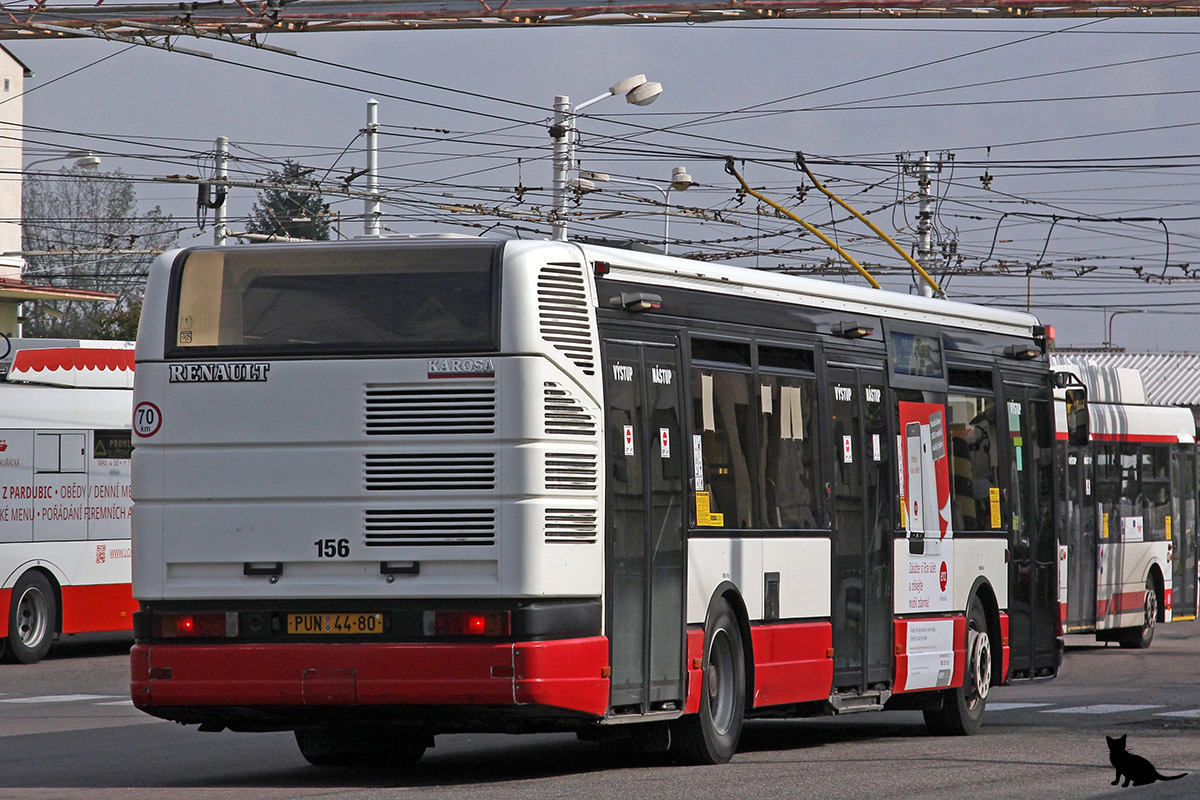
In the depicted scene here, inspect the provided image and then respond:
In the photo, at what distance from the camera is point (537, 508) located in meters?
10.2

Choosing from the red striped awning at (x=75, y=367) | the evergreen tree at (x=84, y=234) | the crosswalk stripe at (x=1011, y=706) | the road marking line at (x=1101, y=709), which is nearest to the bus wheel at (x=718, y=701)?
the road marking line at (x=1101, y=709)

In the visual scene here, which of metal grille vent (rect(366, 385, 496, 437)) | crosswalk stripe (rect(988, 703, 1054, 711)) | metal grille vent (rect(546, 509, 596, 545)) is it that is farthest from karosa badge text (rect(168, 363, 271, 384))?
crosswalk stripe (rect(988, 703, 1054, 711))

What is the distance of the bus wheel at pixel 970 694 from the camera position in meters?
15.0

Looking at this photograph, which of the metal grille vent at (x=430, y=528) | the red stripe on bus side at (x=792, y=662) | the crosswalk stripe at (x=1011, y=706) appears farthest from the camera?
the crosswalk stripe at (x=1011, y=706)

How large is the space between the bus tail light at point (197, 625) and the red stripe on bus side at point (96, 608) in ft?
41.9

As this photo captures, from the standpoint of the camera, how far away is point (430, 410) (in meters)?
10.4

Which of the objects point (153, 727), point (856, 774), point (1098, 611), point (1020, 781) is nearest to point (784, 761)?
point (856, 774)

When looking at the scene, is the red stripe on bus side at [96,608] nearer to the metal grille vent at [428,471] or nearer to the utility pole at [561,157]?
the utility pole at [561,157]

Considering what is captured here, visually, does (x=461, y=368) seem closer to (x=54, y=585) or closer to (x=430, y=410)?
(x=430, y=410)

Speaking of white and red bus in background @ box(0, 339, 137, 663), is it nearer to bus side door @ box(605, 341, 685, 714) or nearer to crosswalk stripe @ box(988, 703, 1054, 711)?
crosswalk stripe @ box(988, 703, 1054, 711)

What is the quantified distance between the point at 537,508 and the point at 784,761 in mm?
3062

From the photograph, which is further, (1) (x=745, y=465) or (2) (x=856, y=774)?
(1) (x=745, y=465)

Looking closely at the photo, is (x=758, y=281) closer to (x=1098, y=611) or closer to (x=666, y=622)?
(x=666, y=622)

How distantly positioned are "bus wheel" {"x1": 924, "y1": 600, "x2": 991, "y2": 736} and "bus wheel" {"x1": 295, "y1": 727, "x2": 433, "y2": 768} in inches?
183
